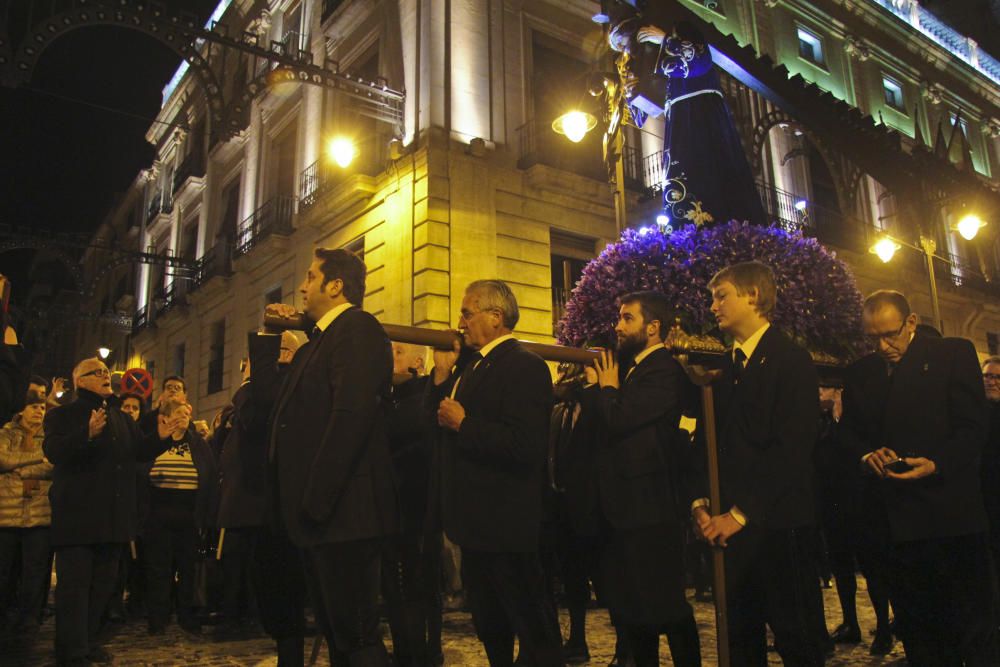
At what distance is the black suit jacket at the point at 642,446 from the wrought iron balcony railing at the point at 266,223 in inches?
552

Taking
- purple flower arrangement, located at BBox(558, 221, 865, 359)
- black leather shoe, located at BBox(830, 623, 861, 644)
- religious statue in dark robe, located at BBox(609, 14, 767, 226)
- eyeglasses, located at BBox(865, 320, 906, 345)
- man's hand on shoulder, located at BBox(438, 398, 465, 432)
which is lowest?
black leather shoe, located at BBox(830, 623, 861, 644)

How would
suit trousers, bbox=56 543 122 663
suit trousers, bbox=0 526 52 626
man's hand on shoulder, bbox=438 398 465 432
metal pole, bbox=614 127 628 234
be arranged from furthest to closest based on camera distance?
metal pole, bbox=614 127 628 234
suit trousers, bbox=0 526 52 626
suit trousers, bbox=56 543 122 663
man's hand on shoulder, bbox=438 398 465 432

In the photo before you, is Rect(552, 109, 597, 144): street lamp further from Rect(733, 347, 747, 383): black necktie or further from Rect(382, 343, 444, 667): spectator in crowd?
Rect(733, 347, 747, 383): black necktie

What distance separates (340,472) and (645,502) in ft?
4.14

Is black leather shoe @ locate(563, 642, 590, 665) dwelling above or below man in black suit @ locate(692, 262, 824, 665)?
below

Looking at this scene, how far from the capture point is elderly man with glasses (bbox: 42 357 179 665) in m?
4.00

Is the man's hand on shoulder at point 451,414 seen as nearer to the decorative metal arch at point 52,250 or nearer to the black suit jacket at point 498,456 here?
the black suit jacket at point 498,456

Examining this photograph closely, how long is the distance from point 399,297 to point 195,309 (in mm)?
10592

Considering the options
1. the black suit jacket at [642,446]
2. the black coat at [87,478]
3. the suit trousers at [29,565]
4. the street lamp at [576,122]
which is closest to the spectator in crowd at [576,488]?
the black suit jacket at [642,446]

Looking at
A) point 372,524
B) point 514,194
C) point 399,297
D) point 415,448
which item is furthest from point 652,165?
point 372,524

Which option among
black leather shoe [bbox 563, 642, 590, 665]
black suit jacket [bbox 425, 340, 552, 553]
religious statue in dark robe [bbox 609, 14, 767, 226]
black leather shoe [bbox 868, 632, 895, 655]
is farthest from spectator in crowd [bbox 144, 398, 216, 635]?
black leather shoe [bbox 868, 632, 895, 655]

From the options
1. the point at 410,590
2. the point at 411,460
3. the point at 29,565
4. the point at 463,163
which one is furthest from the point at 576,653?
the point at 463,163

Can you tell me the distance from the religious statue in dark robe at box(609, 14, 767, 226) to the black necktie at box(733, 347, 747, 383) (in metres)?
2.06

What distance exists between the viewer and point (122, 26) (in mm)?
Answer: 9945
